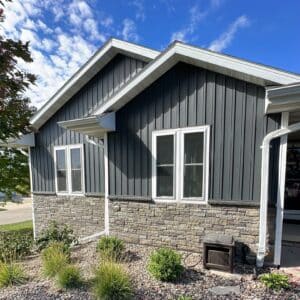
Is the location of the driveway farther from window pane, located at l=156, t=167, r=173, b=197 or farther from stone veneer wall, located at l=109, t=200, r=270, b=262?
window pane, located at l=156, t=167, r=173, b=197

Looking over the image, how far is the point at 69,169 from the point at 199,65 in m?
5.59

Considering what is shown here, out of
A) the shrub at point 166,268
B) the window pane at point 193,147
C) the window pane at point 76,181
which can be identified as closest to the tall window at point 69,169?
the window pane at point 76,181

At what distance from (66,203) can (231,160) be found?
6.05m

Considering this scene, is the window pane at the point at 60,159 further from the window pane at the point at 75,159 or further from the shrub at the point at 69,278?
the shrub at the point at 69,278

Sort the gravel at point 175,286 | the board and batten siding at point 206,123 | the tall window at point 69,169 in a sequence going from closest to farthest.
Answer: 1. the gravel at point 175,286
2. the board and batten siding at point 206,123
3. the tall window at point 69,169

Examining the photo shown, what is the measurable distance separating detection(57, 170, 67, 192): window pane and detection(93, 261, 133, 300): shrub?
206 inches

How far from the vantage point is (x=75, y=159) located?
7852mm

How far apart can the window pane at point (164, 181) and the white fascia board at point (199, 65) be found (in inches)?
76.8

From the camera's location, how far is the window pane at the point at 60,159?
812 centimetres

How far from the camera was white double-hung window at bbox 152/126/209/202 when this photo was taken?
4883 mm

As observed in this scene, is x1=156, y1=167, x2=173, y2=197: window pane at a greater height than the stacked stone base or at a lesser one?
greater

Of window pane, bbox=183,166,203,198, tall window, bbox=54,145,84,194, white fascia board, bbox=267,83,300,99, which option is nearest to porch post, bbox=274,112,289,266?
white fascia board, bbox=267,83,300,99

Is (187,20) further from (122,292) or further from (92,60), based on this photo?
(122,292)

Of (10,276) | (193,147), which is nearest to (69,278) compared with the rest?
(10,276)
